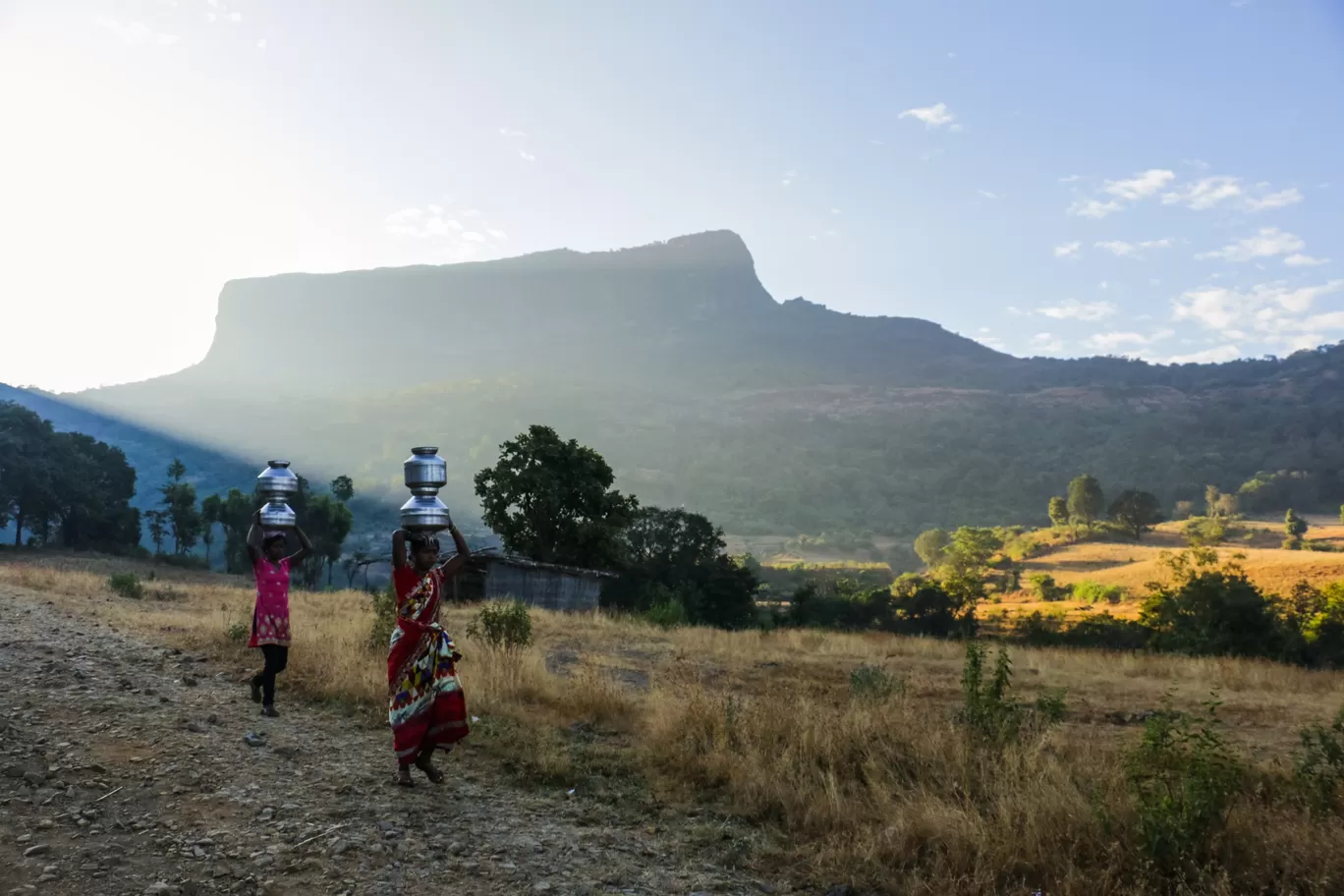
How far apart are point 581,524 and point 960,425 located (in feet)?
401

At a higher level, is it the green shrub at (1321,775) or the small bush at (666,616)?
the green shrub at (1321,775)

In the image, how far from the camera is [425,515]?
5.48 meters

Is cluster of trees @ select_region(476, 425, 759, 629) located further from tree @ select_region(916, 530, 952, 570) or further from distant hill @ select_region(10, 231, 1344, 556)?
distant hill @ select_region(10, 231, 1344, 556)

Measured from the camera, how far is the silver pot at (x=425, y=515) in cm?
548

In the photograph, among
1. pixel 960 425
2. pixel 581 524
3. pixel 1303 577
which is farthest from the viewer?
pixel 960 425

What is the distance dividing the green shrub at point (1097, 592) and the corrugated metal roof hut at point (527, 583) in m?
42.0

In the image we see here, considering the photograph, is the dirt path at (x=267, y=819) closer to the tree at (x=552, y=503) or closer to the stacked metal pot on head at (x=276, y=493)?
the stacked metal pot on head at (x=276, y=493)

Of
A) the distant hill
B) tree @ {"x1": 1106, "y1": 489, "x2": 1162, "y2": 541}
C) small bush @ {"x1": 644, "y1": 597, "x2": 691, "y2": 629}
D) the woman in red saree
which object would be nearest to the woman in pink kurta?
the woman in red saree

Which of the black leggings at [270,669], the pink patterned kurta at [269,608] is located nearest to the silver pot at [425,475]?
the pink patterned kurta at [269,608]

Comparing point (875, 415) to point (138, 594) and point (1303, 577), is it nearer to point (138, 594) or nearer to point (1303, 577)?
point (1303, 577)

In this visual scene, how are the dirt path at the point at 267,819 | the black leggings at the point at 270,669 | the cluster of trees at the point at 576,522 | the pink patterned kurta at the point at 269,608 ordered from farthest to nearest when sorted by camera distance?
the cluster of trees at the point at 576,522 < the pink patterned kurta at the point at 269,608 < the black leggings at the point at 270,669 < the dirt path at the point at 267,819

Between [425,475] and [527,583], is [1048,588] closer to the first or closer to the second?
[527,583]

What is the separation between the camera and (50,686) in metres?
7.14

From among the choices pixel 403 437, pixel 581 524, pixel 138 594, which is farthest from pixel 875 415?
pixel 138 594
